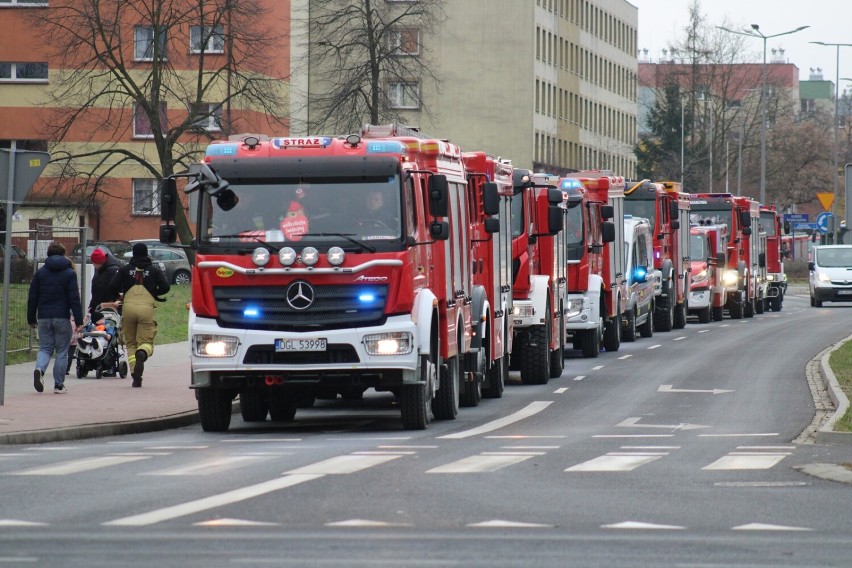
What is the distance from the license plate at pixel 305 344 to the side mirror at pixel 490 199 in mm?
3626

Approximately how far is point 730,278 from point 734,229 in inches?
57.2

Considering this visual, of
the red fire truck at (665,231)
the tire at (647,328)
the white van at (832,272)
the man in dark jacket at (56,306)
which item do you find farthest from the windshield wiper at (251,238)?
the white van at (832,272)

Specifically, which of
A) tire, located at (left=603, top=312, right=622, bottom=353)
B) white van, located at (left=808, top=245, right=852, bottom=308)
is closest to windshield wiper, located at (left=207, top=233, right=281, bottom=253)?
tire, located at (left=603, top=312, right=622, bottom=353)

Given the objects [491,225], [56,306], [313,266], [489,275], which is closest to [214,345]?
[313,266]

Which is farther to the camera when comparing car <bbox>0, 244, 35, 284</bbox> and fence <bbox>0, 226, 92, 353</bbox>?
fence <bbox>0, 226, 92, 353</bbox>

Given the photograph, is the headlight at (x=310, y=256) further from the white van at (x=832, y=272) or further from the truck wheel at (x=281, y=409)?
the white van at (x=832, y=272)

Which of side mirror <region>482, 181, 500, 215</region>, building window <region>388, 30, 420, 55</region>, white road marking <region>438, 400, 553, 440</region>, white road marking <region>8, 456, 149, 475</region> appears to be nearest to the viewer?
white road marking <region>8, 456, 149, 475</region>

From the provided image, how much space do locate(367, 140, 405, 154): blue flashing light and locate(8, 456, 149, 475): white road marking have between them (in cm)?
424

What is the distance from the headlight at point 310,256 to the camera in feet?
57.9

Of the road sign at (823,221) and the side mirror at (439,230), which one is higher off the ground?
the road sign at (823,221)

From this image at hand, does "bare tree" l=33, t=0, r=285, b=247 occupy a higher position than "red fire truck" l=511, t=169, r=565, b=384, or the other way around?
"bare tree" l=33, t=0, r=285, b=247

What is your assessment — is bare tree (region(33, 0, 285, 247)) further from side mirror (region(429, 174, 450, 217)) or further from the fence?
side mirror (region(429, 174, 450, 217))

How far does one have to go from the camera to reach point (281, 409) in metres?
21.2

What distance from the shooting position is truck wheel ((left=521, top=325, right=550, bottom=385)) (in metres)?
26.6
